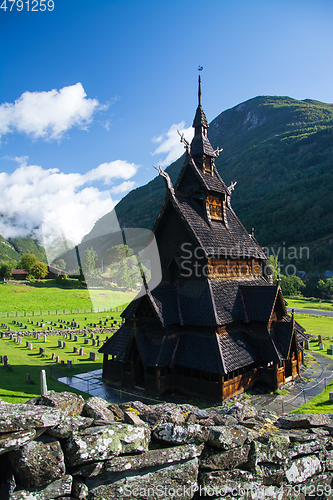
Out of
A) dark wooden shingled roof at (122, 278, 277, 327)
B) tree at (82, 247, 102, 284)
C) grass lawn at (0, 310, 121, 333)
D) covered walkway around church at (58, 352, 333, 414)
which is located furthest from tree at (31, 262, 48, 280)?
dark wooden shingled roof at (122, 278, 277, 327)

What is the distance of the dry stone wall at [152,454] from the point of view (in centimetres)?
427

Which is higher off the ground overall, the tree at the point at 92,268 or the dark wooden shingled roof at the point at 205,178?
the dark wooden shingled roof at the point at 205,178

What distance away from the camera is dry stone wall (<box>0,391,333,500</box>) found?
14.0 ft

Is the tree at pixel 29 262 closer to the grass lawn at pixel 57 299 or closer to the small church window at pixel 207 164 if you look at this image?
the grass lawn at pixel 57 299

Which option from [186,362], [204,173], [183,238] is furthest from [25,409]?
[204,173]

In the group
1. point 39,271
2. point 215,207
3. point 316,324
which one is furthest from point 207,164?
point 39,271

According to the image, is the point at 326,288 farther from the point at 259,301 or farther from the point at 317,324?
the point at 259,301

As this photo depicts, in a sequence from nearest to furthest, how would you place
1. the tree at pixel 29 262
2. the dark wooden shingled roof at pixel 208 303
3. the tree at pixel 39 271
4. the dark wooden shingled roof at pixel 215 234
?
the dark wooden shingled roof at pixel 208 303 → the dark wooden shingled roof at pixel 215 234 → the tree at pixel 39 271 → the tree at pixel 29 262

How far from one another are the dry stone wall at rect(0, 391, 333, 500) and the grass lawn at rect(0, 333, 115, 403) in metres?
13.9

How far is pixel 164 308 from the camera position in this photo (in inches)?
723

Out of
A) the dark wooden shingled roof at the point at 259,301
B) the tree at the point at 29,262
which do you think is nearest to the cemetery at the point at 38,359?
the dark wooden shingled roof at the point at 259,301

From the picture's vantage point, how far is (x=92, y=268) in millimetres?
71625

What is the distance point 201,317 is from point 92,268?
187 feet

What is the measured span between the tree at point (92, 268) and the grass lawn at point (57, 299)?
247 cm
